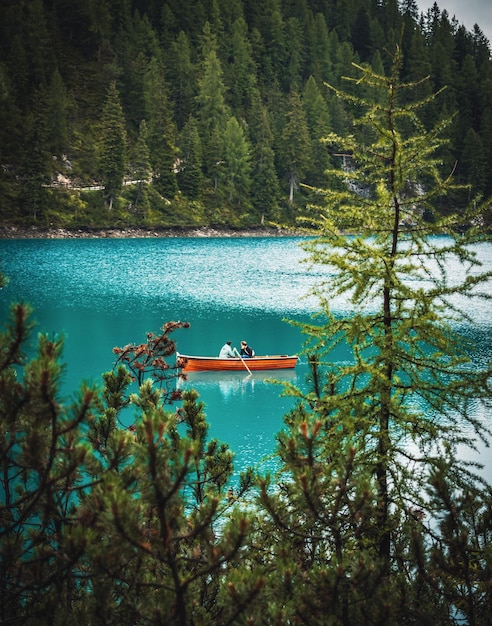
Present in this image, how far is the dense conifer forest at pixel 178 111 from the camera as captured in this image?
270 ft

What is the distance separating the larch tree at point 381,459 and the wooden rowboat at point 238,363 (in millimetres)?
18335

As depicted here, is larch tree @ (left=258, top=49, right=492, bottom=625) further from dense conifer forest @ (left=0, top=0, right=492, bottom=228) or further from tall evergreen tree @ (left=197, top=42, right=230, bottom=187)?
tall evergreen tree @ (left=197, top=42, right=230, bottom=187)

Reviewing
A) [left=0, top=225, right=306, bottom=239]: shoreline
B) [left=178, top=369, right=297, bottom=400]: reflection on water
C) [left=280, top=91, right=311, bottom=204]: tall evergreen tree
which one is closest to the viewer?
[left=178, top=369, right=297, bottom=400]: reflection on water

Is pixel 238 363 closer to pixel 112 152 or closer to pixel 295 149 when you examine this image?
pixel 112 152

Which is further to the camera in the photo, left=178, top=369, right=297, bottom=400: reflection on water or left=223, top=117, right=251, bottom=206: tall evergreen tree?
left=223, top=117, right=251, bottom=206: tall evergreen tree

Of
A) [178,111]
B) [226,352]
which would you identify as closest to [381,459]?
[226,352]

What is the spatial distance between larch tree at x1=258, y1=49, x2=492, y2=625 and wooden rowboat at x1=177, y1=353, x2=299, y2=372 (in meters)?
18.3

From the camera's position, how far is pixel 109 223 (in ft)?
267

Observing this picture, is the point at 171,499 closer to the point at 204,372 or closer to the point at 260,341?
the point at 204,372

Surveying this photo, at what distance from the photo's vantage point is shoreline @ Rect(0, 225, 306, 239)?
74.4 meters

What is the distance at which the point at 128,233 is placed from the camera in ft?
274

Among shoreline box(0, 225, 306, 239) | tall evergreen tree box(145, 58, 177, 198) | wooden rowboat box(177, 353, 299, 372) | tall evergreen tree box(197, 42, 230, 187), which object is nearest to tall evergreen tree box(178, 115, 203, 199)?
tall evergreen tree box(145, 58, 177, 198)

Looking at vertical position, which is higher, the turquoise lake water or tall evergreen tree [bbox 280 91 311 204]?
tall evergreen tree [bbox 280 91 311 204]

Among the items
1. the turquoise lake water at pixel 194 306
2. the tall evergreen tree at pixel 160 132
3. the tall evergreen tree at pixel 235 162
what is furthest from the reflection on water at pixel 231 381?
the tall evergreen tree at pixel 235 162
